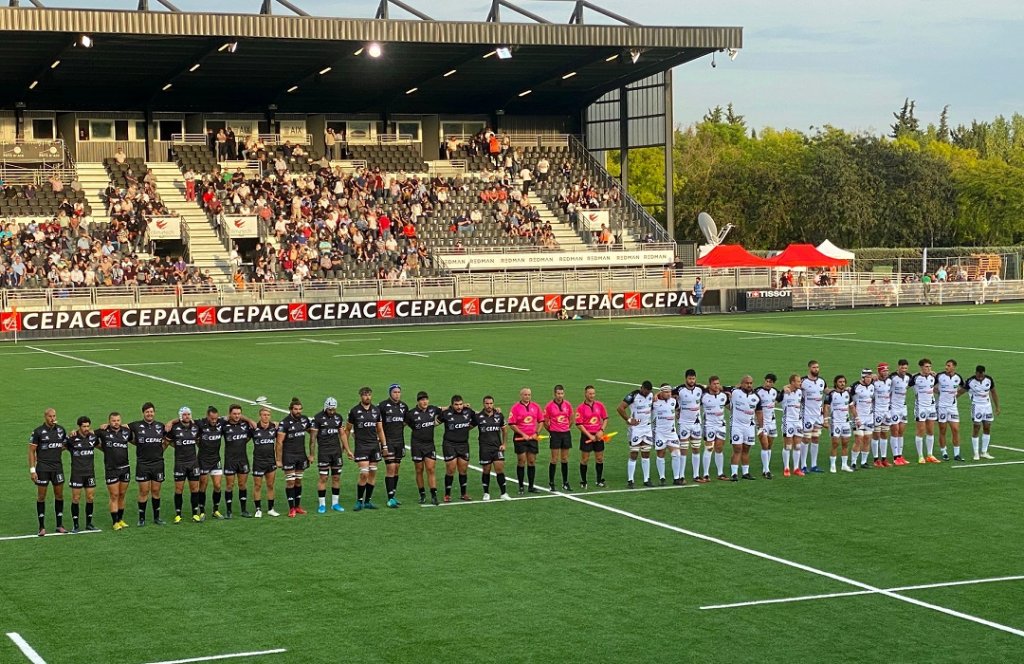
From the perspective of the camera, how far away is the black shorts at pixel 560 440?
69.7ft

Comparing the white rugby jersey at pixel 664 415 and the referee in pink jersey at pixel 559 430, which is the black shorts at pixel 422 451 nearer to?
the referee in pink jersey at pixel 559 430

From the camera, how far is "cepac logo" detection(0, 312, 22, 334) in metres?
51.1

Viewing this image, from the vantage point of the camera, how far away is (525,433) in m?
21.0

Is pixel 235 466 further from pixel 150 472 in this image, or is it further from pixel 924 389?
pixel 924 389

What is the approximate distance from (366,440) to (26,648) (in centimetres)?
731

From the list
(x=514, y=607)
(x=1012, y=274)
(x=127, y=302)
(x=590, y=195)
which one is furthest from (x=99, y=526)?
(x=1012, y=274)

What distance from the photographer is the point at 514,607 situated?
14.8m

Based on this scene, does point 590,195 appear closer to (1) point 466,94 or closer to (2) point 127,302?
(1) point 466,94

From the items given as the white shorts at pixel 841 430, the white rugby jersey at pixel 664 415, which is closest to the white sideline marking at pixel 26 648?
the white rugby jersey at pixel 664 415

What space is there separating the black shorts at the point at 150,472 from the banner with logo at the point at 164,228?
41809mm

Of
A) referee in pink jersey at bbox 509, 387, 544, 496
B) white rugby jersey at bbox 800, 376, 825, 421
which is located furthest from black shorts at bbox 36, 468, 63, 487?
white rugby jersey at bbox 800, 376, 825, 421

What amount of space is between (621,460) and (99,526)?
893cm

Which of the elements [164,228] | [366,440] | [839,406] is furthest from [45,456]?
[164,228]

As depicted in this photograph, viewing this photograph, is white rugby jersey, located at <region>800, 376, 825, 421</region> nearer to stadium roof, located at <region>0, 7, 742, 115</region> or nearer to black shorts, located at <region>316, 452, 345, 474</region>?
black shorts, located at <region>316, 452, 345, 474</region>
